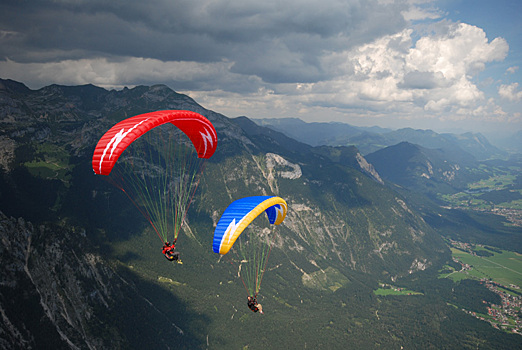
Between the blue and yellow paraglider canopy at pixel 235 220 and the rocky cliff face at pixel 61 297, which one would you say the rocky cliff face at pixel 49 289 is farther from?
the blue and yellow paraglider canopy at pixel 235 220

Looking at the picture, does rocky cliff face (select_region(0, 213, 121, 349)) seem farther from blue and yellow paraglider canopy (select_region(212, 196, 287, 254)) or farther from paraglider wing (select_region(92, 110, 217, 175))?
blue and yellow paraglider canopy (select_region(212, 196, 287, 254))

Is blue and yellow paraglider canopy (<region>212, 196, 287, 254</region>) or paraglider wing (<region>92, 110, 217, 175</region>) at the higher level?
paraglider wing (<region>92, 110, 217, 175</region>)

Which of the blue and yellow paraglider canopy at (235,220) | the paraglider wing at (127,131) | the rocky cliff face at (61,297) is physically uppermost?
the paraglider wing at (127,131)

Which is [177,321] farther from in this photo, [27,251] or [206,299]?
[27,251]

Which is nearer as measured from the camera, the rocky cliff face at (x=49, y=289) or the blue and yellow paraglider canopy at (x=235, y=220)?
the blue and yellow paraglider canopy at (x=235, y=220)

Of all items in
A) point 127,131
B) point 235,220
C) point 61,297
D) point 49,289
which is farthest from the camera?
point 61,297

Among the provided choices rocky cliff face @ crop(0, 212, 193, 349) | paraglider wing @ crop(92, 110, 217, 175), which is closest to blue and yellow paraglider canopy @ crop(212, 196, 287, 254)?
paraglider wing @ crop(92, 110, 217, 175)

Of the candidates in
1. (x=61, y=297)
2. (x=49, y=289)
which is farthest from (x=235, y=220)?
(x=61, y=297)

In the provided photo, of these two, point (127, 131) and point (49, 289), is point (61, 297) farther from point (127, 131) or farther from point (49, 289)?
point (127, 131)

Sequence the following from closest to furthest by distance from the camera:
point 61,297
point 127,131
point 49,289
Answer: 1. point 127,131
2. point 49,289
3. point 61,297

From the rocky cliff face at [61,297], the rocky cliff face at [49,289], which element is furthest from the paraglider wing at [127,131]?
the rocky cliff face at [49,289]

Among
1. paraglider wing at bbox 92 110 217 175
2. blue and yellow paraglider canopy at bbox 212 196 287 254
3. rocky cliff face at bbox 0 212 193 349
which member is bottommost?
rocky cliff face at bbox 0 212 193 349
